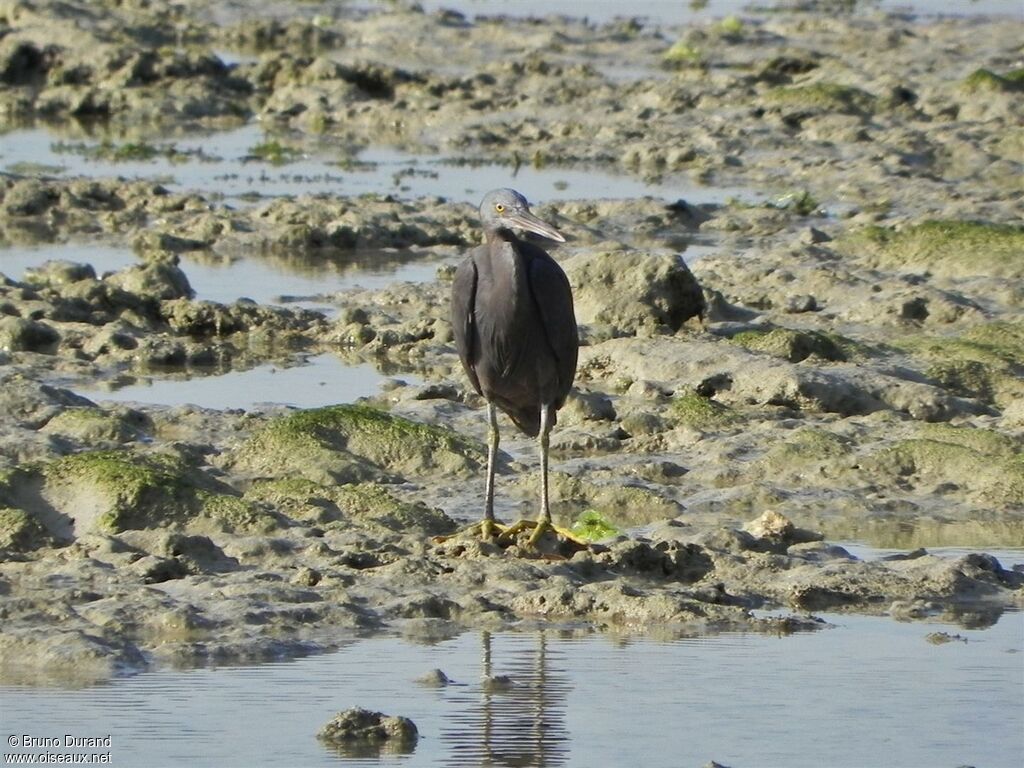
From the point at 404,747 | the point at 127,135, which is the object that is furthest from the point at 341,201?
the point at 404,747

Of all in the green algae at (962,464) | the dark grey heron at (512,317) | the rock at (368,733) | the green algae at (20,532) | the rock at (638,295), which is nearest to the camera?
the rock at (368,733)

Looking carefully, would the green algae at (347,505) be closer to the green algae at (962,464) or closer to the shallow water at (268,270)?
the green algae at (962,464)

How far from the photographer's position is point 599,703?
728 cm

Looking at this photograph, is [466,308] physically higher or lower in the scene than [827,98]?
higher

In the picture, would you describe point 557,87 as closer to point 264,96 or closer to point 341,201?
point 264,96

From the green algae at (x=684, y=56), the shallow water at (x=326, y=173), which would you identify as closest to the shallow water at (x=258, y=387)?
the shallow water at (x=326, y=173)

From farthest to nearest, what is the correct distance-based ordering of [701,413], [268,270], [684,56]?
[684,56]
[268,270]
[701,413]

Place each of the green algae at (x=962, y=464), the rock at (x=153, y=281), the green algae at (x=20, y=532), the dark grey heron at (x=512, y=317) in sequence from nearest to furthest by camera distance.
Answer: the green algae at (x=20, y=532) → the dark grey heron at (x=512, y=317) → the green algae at (x=962, y=464) → the rock at (x=153, y=281)

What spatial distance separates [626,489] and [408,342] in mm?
3908

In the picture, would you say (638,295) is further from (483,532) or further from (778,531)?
(483,532)

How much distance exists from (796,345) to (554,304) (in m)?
3.89

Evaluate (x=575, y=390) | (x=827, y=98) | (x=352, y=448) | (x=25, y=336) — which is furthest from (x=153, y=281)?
(x=827, y=98)

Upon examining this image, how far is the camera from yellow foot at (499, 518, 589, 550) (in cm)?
909

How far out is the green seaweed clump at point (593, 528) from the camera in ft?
31.1
